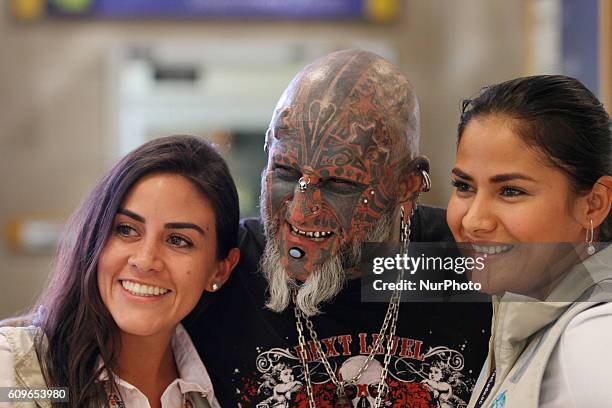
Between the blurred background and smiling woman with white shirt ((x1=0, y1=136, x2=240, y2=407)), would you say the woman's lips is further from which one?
the blurred background

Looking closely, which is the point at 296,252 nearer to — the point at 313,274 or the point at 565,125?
the point at 313,274

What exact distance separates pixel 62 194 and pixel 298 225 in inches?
133

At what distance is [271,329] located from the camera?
1668mm

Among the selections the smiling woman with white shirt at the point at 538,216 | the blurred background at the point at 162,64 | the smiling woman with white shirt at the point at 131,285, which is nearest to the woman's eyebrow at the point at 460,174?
the smiling woman with white shirt at the point at 538,216

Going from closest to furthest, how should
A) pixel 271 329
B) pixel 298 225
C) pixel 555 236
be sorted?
pixel 555 236 < pixel 298 225 < pixel 271 329

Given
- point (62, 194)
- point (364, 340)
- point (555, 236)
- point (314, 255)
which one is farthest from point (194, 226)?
point (62, 194)

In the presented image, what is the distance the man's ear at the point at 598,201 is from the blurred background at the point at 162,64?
10.4ft

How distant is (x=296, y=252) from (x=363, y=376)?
278 mm

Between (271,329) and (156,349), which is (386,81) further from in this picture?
(156,349)

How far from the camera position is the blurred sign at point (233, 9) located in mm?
4633

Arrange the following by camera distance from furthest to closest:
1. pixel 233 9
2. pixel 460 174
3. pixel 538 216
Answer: pixel 233 9 → pixel 460 174 → pixel 538 216

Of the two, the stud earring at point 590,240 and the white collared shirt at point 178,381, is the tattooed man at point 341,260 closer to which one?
the white collared shirt at point 178,381

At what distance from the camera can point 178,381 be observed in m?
1.63

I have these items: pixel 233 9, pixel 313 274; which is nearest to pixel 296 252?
pixel 313 274
